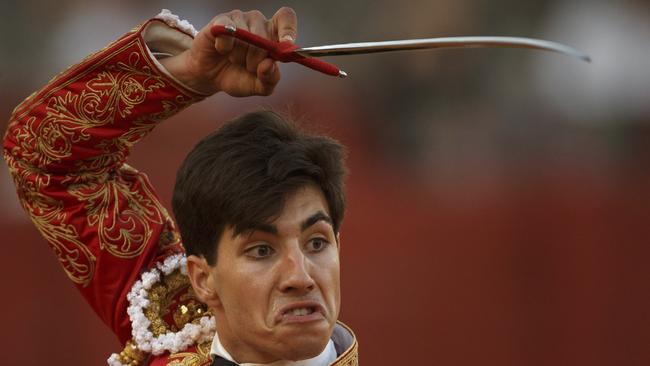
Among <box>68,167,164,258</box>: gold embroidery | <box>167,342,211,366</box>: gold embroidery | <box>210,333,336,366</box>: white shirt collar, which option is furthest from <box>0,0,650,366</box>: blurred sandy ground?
<box>210,333,336,366</box>: white shirt collar

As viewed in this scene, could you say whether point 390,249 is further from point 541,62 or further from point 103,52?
point 103,52

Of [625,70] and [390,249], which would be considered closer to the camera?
[390,249]

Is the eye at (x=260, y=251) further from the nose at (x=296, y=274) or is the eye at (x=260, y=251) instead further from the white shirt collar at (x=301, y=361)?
the white shirt collar at (x=301, y=361)

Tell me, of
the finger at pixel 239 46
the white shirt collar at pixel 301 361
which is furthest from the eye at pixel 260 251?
the finger at pixel 239 46

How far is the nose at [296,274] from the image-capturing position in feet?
6.98

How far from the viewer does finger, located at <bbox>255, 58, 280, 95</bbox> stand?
2.16 m

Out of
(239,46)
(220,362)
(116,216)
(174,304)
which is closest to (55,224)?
(116,216)

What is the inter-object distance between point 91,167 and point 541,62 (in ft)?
10.5

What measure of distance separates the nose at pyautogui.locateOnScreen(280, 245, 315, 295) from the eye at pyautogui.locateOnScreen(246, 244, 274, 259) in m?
0.04

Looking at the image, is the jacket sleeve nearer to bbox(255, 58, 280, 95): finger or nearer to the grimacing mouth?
bbox(255, 58, 280, 95): finger

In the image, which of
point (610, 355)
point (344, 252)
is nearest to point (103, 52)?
point (344, 252)

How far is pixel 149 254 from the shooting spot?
2516 millimetres

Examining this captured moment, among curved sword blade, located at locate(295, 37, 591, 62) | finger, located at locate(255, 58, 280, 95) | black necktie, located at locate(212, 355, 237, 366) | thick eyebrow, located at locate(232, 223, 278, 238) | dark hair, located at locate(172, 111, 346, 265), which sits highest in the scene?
finger, located at locate(255, 58, 280, 95)

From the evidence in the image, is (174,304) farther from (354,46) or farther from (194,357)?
(354,46)
